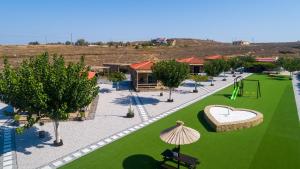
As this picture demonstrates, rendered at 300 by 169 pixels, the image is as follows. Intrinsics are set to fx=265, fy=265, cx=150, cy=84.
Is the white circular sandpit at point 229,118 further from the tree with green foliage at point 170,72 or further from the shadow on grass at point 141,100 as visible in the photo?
the shadow on grass at point 141,100

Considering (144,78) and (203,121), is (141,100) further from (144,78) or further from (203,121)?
(203,121)

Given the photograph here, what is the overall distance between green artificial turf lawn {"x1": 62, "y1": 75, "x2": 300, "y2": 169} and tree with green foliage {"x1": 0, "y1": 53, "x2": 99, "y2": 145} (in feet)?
11.9

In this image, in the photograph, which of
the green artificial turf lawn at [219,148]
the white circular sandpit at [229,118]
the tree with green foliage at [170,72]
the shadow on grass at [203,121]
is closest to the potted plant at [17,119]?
the green artificial turf lawn at [219,148]

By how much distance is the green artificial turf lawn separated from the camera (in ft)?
50.9

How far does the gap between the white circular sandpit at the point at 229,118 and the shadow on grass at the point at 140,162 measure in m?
7.43

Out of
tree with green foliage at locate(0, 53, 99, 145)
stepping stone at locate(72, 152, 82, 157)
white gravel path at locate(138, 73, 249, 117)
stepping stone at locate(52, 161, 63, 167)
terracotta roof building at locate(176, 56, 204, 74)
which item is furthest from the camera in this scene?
terracotta roof building at locate(176, 56, 204, 74)

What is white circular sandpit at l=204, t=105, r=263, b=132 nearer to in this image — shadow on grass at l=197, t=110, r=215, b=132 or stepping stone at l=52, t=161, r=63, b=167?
shadow on grass at l=197, t=110, r=215, b=132

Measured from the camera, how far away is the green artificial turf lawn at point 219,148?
15523 mm

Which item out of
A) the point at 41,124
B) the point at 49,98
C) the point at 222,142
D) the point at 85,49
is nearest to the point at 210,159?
the point at 222,142

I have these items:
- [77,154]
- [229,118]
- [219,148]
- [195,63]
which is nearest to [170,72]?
[229,118]

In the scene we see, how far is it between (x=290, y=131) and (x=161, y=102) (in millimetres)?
15527

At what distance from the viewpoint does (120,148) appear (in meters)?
18.0

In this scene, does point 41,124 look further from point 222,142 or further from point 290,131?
point 290,131

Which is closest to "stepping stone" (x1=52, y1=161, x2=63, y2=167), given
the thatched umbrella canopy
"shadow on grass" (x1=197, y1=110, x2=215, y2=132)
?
the thatched umbrella canopy
